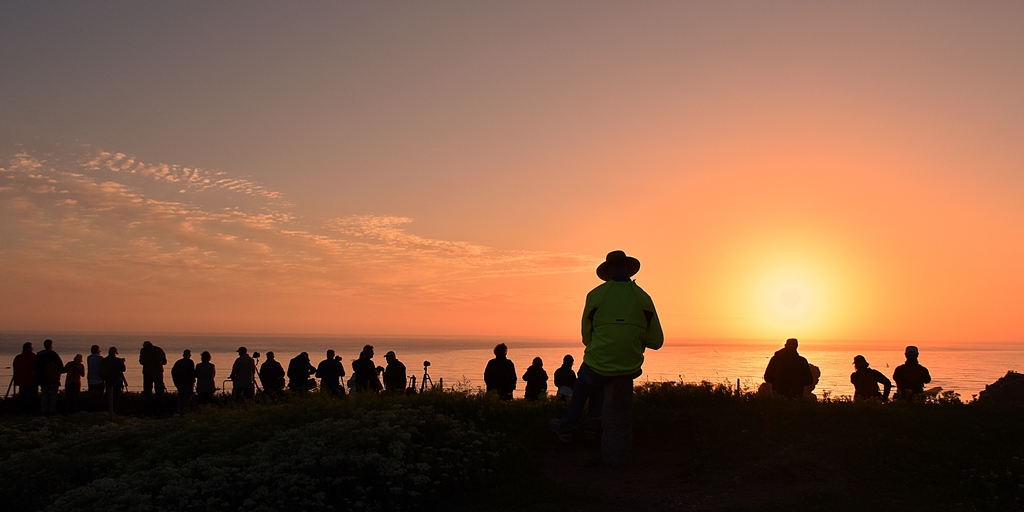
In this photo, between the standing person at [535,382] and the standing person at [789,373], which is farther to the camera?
the standing person at [535,382]

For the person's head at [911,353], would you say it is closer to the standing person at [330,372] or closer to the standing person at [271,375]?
the standing person at [330,372]

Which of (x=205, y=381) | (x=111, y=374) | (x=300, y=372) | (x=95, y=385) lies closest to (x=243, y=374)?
(x=205, y=381)

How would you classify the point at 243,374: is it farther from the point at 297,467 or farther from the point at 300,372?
the point at 297,467

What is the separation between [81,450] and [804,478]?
9796mm

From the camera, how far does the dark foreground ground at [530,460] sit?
8531 mm

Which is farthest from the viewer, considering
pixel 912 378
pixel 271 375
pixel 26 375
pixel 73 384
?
pixel 73 384

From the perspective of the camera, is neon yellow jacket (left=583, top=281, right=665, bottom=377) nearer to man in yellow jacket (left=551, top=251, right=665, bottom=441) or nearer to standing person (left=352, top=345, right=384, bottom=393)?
man in yellow jacket (left=551, top=251, right=665, bottom=441)

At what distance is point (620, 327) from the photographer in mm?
9414

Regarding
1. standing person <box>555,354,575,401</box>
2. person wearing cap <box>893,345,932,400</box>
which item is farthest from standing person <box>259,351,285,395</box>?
person wearing cap <box>893,345,932,400</box>

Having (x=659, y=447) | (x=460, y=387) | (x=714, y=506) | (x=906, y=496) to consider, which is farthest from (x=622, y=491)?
(x=460, y=387)

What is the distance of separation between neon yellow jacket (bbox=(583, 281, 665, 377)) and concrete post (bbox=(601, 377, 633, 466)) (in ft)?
0.82

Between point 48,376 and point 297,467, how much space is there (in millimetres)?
13764

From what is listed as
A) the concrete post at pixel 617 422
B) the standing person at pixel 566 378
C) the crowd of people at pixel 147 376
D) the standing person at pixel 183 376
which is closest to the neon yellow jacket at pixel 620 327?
the concrete post at pixel 617 422

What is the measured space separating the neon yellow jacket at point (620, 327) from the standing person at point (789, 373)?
17.2ft
